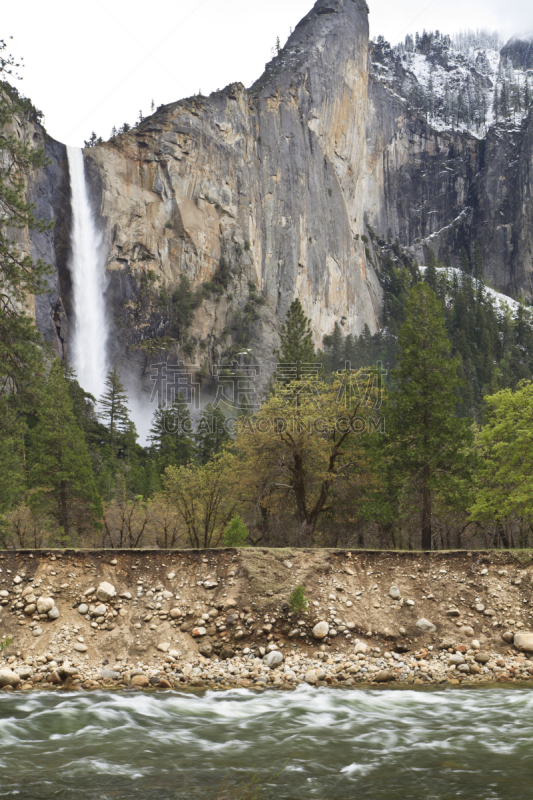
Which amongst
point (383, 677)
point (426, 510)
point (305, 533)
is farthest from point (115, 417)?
point (383, 677)

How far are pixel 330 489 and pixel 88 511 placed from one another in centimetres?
1422

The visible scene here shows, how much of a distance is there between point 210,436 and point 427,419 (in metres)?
34.0

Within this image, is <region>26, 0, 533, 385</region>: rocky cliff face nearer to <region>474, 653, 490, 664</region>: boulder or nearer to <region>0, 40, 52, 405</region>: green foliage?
<region>0, 40, 52, 405</region>: green foliage

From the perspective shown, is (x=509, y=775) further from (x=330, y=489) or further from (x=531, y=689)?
(x=330, y=489)

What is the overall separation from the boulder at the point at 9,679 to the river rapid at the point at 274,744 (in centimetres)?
53

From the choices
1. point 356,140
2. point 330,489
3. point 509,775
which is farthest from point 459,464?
point 356,140

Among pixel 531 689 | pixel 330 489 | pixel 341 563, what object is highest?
pixel 330 489

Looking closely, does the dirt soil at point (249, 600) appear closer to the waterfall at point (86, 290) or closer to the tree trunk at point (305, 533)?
the tree trunk at point (305, 533)

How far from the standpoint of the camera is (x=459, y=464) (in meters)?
Answer: 24.6

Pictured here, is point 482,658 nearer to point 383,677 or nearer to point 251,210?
point 383,677

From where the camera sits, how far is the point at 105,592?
48.3ft

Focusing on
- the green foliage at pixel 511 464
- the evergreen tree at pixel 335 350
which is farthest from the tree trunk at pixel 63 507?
the evergreen tree at pixel 335 350

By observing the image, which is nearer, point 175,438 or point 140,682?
point 140,682

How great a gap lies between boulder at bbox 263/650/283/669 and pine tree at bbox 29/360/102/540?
780 inches
